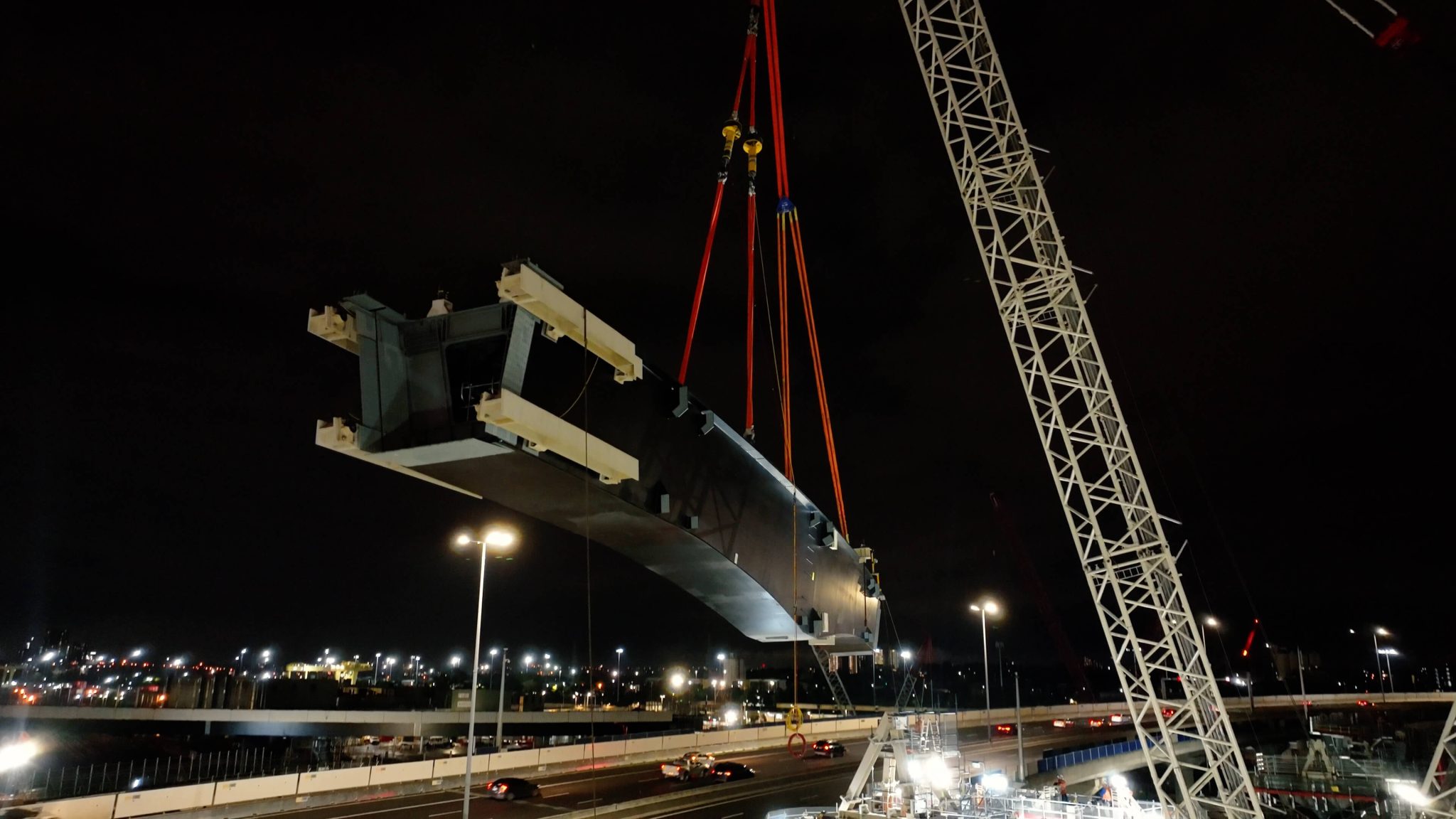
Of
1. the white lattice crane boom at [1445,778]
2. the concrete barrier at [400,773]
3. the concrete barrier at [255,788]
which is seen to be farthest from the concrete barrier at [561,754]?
the white lattice crane boom at [1445,778]

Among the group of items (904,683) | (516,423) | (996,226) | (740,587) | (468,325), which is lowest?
(904,683)

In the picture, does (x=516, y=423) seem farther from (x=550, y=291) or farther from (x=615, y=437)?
(x=615, y=437)

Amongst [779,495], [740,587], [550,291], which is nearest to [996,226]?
[779,495]

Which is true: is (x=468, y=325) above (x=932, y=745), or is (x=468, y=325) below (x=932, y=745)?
above

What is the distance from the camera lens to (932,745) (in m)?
28.3

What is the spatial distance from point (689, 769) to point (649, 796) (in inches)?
185

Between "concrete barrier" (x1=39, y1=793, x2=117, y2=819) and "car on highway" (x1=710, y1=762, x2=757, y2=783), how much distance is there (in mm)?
22553

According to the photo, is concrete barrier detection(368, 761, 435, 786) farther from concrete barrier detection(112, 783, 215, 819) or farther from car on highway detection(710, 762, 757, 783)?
car on highway detection(710, 762, 757, 783)

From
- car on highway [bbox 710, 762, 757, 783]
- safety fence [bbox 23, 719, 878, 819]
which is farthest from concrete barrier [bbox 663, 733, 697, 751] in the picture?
car on highway [bbox 710, 762, 757, 783]

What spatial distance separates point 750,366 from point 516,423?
15147 millimetres

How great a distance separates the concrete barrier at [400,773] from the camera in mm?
32312

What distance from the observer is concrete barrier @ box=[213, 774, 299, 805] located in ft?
89.9

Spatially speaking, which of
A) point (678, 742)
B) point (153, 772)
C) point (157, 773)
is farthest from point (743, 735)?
point (153, 772)

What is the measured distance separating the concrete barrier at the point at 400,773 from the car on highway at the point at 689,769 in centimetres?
1061
